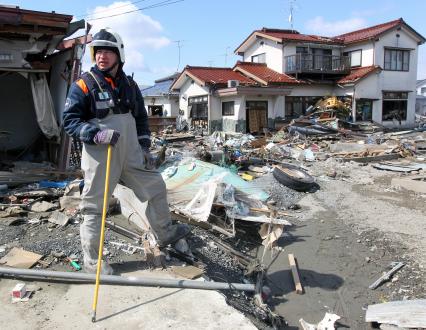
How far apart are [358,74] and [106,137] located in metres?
24.3

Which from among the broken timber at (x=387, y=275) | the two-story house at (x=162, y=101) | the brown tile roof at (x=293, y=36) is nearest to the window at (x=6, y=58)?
the broken timber at (x=387, y=275)

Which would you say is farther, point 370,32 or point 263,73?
point 370,32

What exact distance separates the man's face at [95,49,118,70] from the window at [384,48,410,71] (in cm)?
2624

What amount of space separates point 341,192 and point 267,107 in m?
13.9

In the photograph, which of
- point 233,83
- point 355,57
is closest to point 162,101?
point 233,83

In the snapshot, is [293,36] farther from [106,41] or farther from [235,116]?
[106,41]

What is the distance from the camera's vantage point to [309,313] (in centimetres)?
420

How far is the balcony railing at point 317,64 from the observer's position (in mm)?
24125

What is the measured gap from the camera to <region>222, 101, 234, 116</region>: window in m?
22.5

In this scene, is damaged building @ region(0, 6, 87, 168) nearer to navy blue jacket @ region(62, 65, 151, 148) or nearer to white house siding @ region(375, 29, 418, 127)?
navy blue jacket @ region(62, 65, 151, 148)

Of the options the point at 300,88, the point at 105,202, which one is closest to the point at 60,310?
the point at 105,202

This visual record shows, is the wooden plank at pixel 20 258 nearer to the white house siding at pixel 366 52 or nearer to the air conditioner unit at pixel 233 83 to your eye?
the air conditioner unit at pixel 233 83

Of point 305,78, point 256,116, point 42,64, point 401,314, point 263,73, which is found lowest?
point 401,314

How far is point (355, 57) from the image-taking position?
26.2 metres
